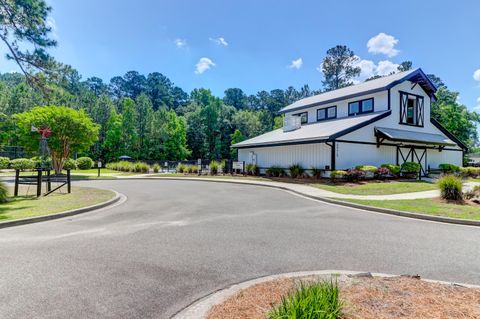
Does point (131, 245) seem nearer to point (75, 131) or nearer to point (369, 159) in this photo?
point (369, 159)

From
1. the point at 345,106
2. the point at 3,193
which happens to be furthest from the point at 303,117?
the point at 3,193

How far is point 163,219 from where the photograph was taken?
321 inches

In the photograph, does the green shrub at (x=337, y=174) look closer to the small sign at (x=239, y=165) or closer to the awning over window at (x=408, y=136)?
the awning over window at (x=408, y=136)


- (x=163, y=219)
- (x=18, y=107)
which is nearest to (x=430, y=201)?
(x=163, y=219)

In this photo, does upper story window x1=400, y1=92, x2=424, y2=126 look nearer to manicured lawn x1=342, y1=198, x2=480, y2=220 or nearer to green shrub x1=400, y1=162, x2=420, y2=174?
green shrub x1=400, y1=162, x2=420, y2=174

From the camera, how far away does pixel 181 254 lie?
5.17 m

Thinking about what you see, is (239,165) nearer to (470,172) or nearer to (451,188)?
(451,188)

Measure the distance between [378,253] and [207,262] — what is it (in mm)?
3115

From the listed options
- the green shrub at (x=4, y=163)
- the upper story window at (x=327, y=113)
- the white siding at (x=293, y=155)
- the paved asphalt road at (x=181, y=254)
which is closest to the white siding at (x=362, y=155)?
the white siding at (x=293, y=155)

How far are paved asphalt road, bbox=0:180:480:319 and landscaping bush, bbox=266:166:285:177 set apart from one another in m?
14.1

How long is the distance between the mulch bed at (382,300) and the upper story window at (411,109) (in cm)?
2323

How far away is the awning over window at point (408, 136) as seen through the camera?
2052cm

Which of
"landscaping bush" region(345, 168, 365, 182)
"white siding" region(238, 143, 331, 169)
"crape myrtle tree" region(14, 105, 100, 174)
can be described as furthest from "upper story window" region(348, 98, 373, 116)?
"crape myrtle tree" region(14, 105, 100, 174)

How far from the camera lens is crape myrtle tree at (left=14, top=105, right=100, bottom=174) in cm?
2381
